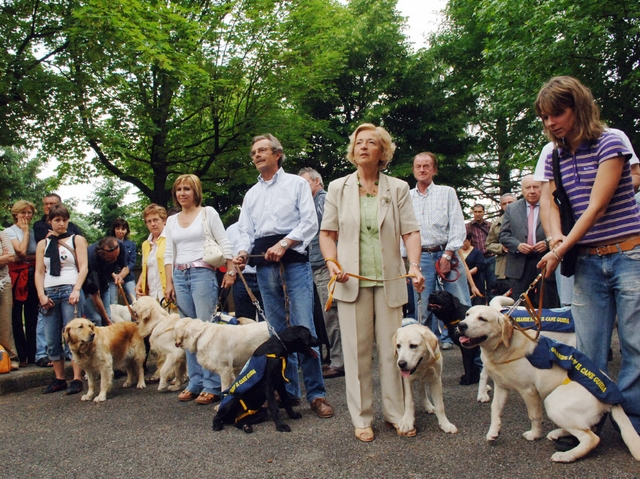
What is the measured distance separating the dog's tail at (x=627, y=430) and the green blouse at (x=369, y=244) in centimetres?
166

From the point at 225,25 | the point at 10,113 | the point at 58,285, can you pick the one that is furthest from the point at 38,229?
the point at 225,25

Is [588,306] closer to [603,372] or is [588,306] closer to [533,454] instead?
[603,372]

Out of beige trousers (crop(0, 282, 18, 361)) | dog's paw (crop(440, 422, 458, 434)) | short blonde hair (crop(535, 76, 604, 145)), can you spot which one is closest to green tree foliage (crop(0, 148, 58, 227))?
beige trousers (crop(0, 282, 18, 361))

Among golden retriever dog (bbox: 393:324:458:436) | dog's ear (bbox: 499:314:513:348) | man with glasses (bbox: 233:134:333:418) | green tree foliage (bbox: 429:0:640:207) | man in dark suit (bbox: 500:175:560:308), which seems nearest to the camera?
dog's ear (bbox: 499:314:513:348)

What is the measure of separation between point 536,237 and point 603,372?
2.74 meters

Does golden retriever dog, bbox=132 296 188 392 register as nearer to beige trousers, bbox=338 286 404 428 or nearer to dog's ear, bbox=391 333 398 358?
beige trousers, bbox=338 286 404 428

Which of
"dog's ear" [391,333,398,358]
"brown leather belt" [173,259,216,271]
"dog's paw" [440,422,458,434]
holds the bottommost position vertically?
"dog's paw" [440,422,458,434]

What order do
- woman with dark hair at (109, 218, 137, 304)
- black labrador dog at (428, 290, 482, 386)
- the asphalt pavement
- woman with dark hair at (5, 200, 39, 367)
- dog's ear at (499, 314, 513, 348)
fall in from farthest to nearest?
woman with dark hair at (109, 218, 137, 304) → woman with dark hair at (5, 200, 39, 367) → black labrador dog at (428, 290, 482, 386) → dog's ear at (499, 314, 513, 348) → the asphalt pavement

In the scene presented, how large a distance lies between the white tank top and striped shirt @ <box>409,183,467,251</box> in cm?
401

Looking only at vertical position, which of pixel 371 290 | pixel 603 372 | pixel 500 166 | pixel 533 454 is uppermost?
pixel 500 166

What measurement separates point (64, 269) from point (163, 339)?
1413mm

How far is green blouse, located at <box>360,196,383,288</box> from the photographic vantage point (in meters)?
4.02

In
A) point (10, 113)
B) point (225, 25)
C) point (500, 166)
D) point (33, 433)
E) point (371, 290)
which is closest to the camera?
point (371, 290)

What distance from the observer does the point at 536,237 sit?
19.4ft
